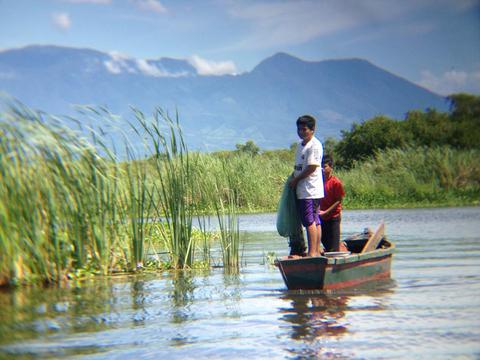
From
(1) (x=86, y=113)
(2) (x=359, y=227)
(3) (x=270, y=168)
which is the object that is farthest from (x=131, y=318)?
(3) (x=270, y=168)

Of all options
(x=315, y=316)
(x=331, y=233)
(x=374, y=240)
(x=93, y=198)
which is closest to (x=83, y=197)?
(x=93, y=198)

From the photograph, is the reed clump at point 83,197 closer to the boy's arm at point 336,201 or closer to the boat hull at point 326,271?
the boy's arm at point 336,201

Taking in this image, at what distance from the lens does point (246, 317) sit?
950 centimetres

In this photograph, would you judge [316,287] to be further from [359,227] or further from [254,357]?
[359,227]

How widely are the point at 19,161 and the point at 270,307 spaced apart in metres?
3.78

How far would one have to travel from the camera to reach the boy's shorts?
35.9ft

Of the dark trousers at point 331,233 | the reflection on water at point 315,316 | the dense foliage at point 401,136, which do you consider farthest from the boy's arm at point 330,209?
the dense foliage at point 401,136

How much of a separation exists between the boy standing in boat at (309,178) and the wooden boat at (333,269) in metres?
0.34

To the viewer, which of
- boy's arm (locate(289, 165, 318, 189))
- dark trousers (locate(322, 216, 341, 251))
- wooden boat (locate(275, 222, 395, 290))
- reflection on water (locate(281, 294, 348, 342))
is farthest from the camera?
dark trousers (locate(322, 216, 341, 251))

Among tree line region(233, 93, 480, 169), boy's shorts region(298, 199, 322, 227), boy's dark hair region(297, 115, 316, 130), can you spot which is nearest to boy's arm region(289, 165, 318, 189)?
boy's shorts region(298, 199, 322, 227)

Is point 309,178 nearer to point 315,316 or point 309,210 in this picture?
point 309,210

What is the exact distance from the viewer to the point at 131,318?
956 centimetres

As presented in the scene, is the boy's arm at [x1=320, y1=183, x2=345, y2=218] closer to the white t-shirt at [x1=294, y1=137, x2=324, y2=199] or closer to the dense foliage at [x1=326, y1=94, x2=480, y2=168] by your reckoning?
the white t-shirt at [x1=294, y1=137, x2=324, y2=199]

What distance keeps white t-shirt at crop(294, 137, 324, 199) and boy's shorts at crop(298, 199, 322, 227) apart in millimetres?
86
